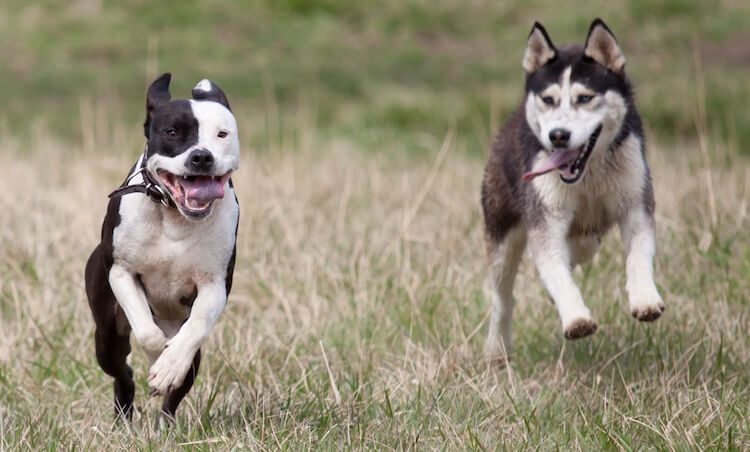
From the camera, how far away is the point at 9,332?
5633mm

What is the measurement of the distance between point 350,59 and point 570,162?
37.7ft

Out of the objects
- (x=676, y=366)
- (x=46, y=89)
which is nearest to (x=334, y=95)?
(x=46, y=89)

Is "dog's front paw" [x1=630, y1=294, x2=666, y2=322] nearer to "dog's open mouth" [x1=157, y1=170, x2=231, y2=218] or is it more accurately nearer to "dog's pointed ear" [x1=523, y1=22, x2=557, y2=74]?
"dog's pointed ear" [x1=523, y1=22, x2=557, y2=74]

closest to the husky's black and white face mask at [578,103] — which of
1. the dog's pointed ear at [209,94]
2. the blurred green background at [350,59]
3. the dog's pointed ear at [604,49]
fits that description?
the dog's pointed ear at [604,49]

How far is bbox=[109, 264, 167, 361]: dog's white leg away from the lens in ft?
12.8

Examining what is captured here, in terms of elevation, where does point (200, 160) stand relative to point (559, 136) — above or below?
above

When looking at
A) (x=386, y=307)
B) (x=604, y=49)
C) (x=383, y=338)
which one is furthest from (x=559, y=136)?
(x=386, y=307)

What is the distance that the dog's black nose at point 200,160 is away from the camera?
3742 mm

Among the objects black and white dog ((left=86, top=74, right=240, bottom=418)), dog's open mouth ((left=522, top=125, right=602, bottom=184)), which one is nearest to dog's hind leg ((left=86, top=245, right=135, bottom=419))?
black and white dog ((left=86, top=74, right=240, bottom=418))

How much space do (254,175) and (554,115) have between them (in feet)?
12.3

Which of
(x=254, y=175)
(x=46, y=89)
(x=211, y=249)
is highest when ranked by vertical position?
(x=211, y=249)

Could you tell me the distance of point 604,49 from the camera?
5.27m

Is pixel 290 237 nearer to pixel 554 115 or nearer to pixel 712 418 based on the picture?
pixel 554 115

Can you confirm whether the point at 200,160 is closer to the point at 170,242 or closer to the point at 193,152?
the point at 193,152
